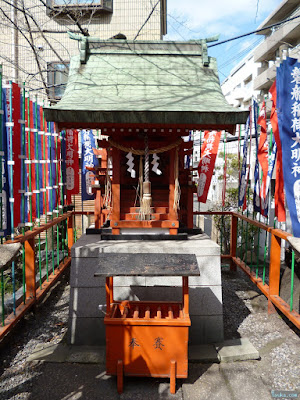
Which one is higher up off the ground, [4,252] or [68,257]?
[4,252]

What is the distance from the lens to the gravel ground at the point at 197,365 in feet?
13.2

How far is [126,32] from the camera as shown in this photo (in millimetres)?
13336

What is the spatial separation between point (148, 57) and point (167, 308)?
17.9ft

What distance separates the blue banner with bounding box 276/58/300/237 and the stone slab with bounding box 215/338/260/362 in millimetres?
1972

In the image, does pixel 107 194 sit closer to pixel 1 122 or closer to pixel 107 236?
pixel 107 236

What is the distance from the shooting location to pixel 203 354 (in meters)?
4.78

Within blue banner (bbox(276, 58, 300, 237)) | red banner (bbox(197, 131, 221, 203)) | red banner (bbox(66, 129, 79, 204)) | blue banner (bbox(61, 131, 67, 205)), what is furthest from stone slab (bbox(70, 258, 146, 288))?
red banner (bbox(197, 131, 221, 203))

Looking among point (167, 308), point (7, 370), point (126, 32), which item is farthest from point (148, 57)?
point (126, 32)

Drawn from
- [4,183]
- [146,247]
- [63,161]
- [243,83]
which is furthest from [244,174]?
[243,83]

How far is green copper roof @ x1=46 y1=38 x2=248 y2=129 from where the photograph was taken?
17.6 feet

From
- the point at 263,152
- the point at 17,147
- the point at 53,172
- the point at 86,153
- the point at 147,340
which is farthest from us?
the point at 86,153

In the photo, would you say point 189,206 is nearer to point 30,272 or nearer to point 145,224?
point 145,224

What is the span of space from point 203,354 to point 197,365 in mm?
242

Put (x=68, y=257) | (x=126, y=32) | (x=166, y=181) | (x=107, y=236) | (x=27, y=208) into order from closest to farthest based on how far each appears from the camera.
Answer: (x=27, y=208) → (x=107, y=236) → (x=166, y=181) → (x=68, y=257) → (x=126, y=32)
